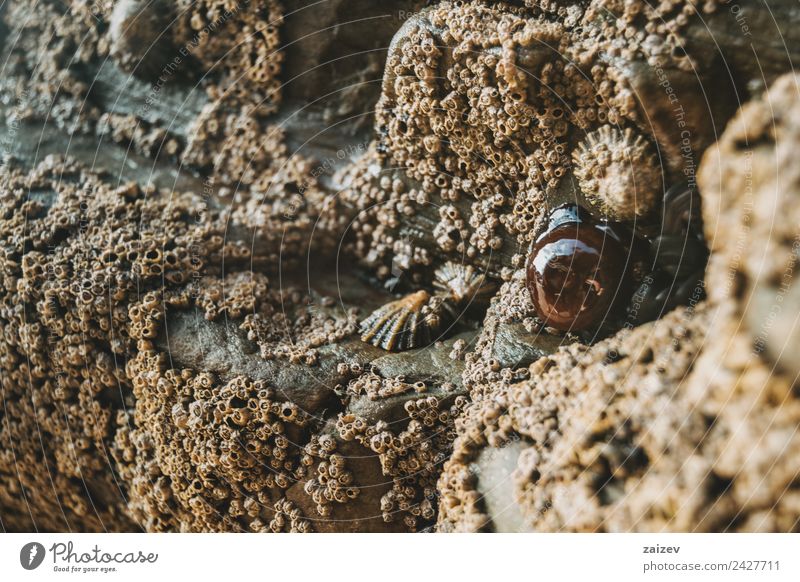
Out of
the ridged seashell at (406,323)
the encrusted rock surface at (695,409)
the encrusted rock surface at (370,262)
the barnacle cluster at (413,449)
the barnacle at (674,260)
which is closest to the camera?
the encrusted rock surface at (695,409)

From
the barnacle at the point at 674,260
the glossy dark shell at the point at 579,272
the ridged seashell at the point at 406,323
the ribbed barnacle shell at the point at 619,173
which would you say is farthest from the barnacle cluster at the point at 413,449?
the ribbed barnacle shell at the point at 619,173

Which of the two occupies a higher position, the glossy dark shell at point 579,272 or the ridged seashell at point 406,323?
the glossy dark shell at point 579,272

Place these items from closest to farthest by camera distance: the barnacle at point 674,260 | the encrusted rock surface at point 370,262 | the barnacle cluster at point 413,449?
the encrusted rock surface at point 370,262 → the barnacle at point 674,260 → the barnacle cluster at point 413,449

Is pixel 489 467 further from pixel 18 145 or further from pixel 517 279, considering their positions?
pixel 18 145

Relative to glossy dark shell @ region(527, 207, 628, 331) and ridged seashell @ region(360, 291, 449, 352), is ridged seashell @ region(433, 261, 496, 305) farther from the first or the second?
glossy dark shell @ region(527, 207, 628, 331)

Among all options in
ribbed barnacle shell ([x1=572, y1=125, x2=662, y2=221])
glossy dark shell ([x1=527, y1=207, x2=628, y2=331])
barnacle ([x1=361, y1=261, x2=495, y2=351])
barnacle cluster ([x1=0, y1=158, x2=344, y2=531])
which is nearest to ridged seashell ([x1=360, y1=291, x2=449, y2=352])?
barnacle ([x1=361, y1=261, x2=495, y2=351])

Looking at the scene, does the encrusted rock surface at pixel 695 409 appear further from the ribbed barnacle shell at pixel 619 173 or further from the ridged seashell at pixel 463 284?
the ridged seashell at pixel 463 284
